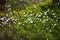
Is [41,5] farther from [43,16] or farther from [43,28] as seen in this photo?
[43,28]

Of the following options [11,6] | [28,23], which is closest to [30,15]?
[28,23]

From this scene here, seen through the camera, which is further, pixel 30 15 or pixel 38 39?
pixel 30 15

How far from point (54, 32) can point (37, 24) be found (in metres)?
1.00

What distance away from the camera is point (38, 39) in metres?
8.61

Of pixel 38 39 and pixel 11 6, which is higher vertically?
pixel 11 6

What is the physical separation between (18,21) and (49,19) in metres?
1.66

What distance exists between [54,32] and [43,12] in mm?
1577

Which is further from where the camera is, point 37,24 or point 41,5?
point 41,5

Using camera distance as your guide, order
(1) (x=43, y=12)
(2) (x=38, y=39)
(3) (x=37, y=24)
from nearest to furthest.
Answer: (2) (x=38, y=39) < (3) (x=37, y=24) < (1) (x=43, y=12)

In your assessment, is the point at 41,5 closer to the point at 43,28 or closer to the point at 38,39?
the point at 43,28

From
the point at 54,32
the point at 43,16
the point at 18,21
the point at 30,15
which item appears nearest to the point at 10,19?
the point at 18,21

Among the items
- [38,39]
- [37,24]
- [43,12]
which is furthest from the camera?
[43,12]

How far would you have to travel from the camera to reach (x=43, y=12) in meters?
Result: 9.90

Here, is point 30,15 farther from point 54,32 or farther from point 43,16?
point 54,32
